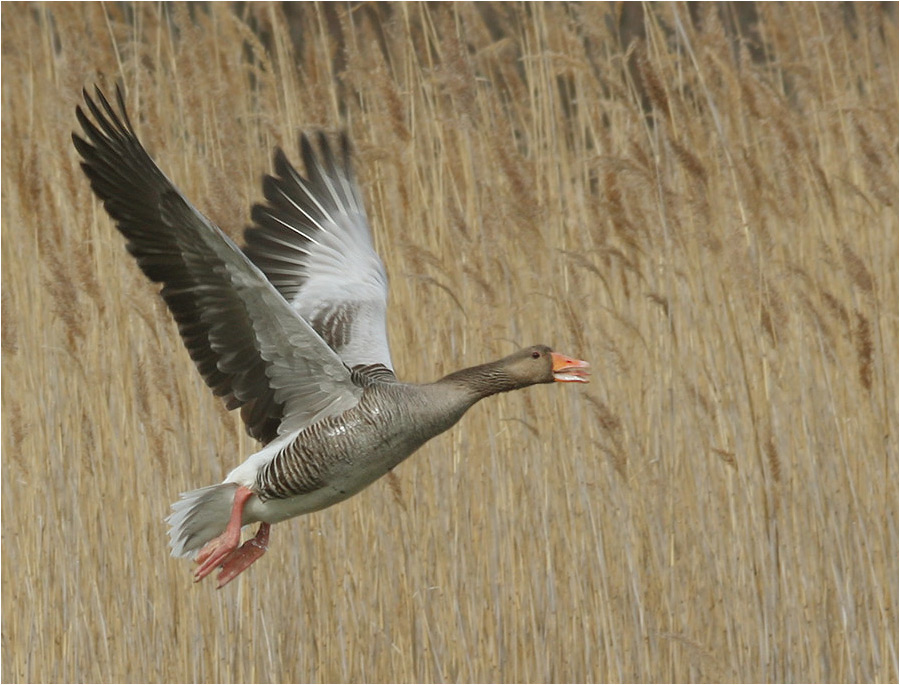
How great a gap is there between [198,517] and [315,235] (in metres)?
1.41

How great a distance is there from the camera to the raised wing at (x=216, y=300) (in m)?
4.09

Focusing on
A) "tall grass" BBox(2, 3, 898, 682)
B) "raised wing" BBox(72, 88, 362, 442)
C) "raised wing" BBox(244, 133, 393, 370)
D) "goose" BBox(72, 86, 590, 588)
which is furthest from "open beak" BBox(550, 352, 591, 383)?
"raised wing" BBox(244, 133, 393, 370)

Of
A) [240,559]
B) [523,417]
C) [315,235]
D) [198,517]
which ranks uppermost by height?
[315,235]

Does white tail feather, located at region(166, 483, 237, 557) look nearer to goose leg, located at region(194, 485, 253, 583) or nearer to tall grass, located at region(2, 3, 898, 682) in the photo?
goose leg, located at region(194, 485, 253, 583)

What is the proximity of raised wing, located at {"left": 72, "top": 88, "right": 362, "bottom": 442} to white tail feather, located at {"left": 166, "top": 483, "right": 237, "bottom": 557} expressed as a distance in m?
0.28

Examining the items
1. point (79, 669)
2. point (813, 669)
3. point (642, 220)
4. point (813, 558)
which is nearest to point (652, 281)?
point (642, 220)

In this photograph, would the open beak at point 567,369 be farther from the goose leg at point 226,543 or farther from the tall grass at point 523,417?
the goose leg at point 226,543

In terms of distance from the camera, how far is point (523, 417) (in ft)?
17.4

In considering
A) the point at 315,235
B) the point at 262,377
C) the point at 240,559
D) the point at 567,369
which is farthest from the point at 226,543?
the point at 315,235

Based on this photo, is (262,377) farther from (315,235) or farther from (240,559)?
(315,235)

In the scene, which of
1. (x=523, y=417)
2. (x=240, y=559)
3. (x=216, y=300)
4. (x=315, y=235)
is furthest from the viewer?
(x=315, y=235)

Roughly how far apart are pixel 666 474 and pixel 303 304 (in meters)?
1.58

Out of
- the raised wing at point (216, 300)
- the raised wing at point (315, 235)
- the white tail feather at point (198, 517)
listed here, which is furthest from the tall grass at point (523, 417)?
the raised wing at point (216, 300)

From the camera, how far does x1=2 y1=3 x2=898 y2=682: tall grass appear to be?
4906 mm
